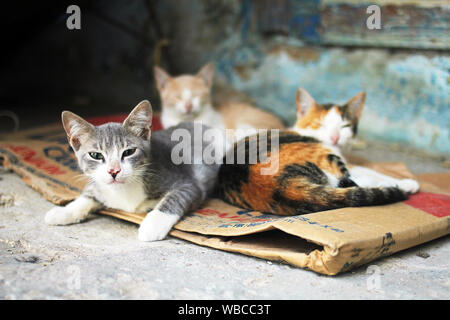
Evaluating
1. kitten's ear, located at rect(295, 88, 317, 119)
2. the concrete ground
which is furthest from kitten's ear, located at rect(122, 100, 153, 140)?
kitten's ear, located at rect(295, 88, 317, 119)

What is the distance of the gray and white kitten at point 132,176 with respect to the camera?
2.23 meters

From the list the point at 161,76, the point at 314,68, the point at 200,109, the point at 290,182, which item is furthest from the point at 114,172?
the point at 314,68

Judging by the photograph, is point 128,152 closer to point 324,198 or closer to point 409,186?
point 324,198

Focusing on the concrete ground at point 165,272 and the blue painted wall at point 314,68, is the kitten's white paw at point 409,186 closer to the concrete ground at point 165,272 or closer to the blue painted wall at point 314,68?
the concrete ground at point 165,272

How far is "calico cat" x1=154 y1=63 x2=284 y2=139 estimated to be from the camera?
3781 millimetres

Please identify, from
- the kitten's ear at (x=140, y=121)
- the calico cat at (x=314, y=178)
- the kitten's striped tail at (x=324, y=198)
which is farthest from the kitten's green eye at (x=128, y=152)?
the kitten's striped tail at (x=324, y=198)

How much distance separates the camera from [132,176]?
2.31 metres

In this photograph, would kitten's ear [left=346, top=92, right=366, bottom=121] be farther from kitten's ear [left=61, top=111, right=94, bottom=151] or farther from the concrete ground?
kitten's ear [left=61, top=111, right=94, bottom=151]

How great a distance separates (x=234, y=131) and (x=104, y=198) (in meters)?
1.47

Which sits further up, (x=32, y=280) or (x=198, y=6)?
(x=198, y=6)

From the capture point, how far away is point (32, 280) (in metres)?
1.79

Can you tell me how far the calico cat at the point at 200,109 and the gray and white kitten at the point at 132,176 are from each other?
1148 mm
